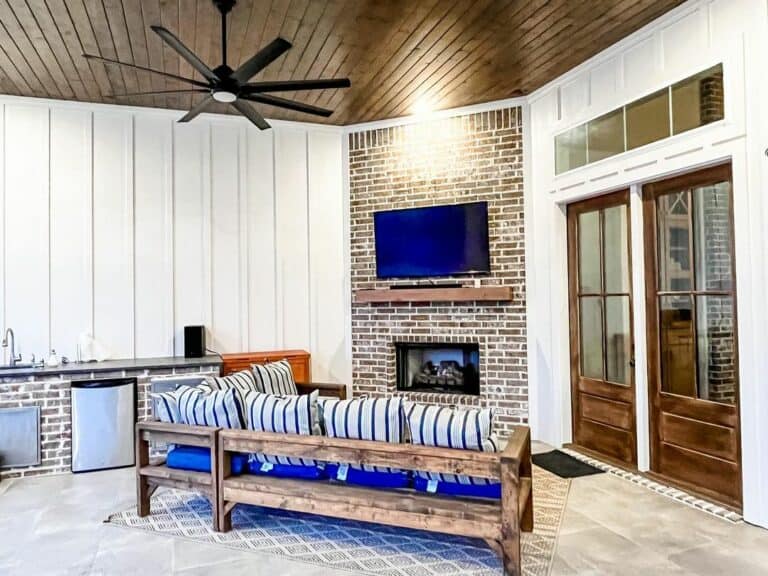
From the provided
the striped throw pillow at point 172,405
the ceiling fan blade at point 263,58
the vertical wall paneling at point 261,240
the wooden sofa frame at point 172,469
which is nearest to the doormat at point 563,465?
the wooden sofa frame at point 172,469

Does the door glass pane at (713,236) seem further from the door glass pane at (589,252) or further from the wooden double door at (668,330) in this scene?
the door glass pane at (589,252)

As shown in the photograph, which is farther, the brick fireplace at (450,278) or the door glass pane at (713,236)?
the brick fireplace at (450,278)

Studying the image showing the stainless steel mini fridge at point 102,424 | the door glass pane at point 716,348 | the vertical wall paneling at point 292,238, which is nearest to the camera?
the door glass pane at point 716,348

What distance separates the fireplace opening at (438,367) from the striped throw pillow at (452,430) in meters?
2.80

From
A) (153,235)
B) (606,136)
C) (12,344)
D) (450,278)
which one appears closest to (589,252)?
(606,136)

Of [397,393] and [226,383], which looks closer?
[226,383]

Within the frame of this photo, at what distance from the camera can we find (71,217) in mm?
5262

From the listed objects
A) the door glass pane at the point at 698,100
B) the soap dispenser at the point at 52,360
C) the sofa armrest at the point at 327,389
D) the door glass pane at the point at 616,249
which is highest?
the door glass pane at the point at 698,100

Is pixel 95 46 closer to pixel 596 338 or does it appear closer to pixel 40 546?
pixel 40 546

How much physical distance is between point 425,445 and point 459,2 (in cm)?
282

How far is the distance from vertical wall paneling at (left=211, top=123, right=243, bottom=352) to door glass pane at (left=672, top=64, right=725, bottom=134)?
4195 mm

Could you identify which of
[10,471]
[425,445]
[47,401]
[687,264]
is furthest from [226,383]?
[687,264]

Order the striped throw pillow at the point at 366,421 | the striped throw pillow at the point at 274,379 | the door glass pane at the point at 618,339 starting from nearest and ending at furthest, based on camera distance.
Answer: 1. the striped throw pillow at the point at 366,421
2. the striped throw pillow at the point at 274,379
3. the door glass pane at the point at 618,339

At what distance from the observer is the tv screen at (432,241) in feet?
18.2
